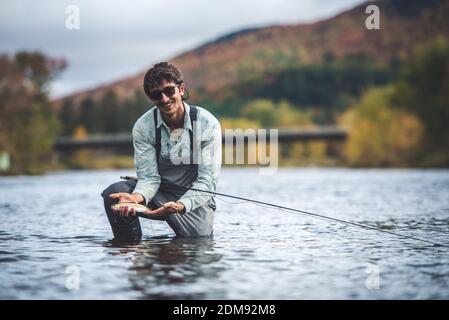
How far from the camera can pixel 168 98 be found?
307 inches

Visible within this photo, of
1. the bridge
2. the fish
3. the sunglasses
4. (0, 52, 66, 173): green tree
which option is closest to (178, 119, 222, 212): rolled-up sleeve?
the fish

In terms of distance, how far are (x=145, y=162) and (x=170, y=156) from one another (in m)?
0.28

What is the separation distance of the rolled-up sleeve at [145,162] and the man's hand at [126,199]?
180mm

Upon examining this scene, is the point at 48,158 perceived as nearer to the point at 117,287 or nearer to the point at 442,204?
the point at 442,204

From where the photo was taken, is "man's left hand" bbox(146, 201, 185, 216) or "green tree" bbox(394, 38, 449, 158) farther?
"green tree" bbox(394, 38, 449, 158)

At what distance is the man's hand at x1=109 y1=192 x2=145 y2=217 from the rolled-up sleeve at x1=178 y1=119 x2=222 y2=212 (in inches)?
19.9

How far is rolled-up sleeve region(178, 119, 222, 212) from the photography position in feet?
26.3

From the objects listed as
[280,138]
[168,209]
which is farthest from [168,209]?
[280,138]

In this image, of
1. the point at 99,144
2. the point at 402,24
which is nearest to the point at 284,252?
the point at 99,144

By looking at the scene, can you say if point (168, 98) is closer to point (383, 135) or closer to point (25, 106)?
point (25, 106)

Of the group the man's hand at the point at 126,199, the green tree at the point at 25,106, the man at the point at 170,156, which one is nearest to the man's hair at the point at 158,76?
the man at the point at 170,156

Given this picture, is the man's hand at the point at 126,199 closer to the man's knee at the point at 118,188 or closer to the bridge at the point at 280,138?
the man's knee at the point at 118,188

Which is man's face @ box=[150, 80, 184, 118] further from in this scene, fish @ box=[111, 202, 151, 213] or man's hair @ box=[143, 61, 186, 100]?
fish @ box=[111, 202, 151, 213]

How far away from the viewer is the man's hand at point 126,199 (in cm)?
769
